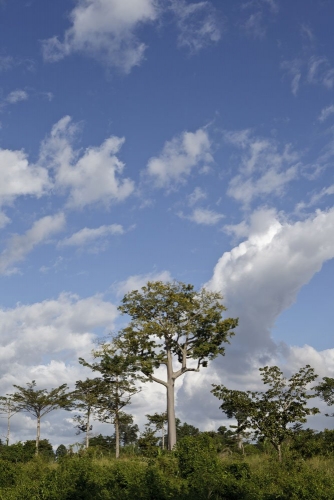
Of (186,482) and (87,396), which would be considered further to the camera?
(87,396)

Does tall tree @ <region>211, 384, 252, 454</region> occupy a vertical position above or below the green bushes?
above

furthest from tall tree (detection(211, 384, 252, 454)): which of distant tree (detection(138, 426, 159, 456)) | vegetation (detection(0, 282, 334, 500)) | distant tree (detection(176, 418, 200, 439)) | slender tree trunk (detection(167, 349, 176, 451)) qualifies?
distant tree (detection(176, 418, 200, 439))

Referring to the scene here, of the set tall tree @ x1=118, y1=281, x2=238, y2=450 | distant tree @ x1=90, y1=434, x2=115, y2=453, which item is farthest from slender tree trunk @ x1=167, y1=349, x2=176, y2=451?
distant tree @ x1=90, y1=434, x2=115, y2=453

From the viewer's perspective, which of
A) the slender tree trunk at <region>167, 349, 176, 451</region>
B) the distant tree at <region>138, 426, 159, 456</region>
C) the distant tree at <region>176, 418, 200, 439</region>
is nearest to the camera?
the slender tree trunk at <region>167, 349, 176, 451</region>

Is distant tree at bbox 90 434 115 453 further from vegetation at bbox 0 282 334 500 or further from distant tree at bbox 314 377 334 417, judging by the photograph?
distant tree at bbox 314 377 334 417

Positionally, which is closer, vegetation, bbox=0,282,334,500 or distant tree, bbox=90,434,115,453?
vegetation, bbox=0,282,334,500

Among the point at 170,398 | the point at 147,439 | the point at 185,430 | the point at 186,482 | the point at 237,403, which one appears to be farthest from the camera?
the point at 185,430

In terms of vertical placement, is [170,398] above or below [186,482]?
above

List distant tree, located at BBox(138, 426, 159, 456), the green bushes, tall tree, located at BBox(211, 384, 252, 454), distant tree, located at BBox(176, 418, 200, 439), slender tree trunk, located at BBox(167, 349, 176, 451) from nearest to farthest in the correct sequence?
1. the green bushes
2. tall tree, located at BBox(211, 384, 252, 454)
3. slender tree trunk, located at BBox(167, 349, 176, 451)
4. distant tree, located at BBox(138, 426, 159, 456)
5. distant tree, located at BBox(176, 418, 200, 439)

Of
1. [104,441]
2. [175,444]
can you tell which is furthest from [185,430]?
[175,444]

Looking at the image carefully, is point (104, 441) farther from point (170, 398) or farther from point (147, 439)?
point (170, 398)

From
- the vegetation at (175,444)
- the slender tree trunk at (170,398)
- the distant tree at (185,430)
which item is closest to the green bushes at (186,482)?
the vegetation at (175,444)

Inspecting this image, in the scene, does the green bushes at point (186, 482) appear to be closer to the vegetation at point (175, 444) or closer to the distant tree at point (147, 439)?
the vegetation at point (175, 444)

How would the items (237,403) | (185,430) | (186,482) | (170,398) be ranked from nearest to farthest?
(186,482) < (237,403) < (170,398) < (185,430)
